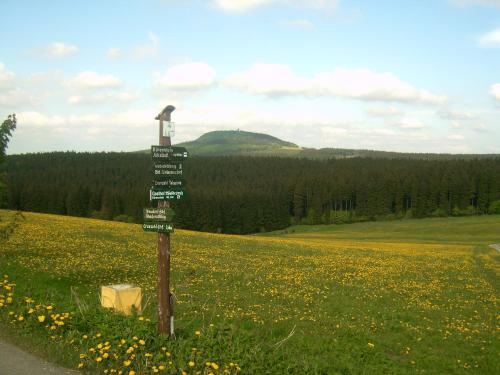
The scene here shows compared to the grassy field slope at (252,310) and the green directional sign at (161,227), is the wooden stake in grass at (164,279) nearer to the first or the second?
the green directional sign at (161,227)

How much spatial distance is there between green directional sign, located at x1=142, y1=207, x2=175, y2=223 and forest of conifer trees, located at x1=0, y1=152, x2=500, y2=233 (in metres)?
90.8

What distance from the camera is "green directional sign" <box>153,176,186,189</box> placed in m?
9.05

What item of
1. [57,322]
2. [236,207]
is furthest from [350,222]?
[57,322]

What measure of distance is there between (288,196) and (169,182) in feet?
400

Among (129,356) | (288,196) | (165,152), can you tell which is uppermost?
(165,152)

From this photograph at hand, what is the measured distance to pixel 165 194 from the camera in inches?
356

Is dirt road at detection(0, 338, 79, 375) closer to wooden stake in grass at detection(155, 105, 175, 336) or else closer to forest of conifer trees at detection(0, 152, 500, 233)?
wooden stake in grass at detection(155, 105, 175, 336)

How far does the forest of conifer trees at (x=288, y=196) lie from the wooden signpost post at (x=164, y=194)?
298 feet

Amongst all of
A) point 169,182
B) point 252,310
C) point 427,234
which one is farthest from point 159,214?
point 427,234

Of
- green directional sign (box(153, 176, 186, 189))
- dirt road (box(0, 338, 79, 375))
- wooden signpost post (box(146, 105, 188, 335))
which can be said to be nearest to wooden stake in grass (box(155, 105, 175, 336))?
wooden signpost post (box(146, 105, 188, 335))

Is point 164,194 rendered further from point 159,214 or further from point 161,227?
point 161,227

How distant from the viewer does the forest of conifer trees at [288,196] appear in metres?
108

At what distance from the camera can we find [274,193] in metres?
125

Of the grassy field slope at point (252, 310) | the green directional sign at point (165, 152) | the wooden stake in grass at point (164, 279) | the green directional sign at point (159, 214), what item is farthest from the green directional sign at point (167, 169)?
the grassy field slope at point (252, 310)
